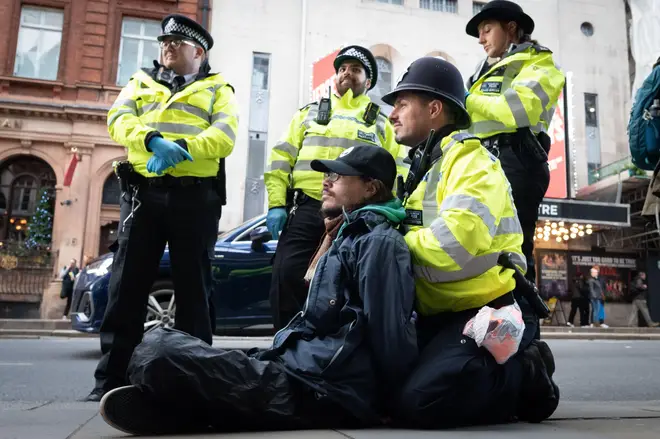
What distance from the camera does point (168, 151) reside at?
10.3ft

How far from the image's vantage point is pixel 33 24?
1772 cm

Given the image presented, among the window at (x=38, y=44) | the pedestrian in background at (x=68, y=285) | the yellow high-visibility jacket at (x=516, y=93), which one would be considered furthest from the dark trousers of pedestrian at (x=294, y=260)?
the window at (x=38, y=44)

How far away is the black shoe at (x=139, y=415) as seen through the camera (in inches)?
75.1

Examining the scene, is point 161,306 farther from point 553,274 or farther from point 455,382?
point 553,274

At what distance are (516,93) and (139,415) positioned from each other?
7.85 ft

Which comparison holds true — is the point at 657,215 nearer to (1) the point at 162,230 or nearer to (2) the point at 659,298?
(1) the point at 162,230

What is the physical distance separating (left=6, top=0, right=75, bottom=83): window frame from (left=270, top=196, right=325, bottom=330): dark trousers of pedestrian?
641 inches

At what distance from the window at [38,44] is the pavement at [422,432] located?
1230 cm

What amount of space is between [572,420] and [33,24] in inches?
757

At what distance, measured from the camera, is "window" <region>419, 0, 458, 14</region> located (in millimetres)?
21034

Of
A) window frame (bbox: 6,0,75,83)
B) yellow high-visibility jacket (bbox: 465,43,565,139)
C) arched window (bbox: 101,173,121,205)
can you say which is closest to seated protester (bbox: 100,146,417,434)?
yellow high-visibility jacket (bbox: 465,43,565,139)

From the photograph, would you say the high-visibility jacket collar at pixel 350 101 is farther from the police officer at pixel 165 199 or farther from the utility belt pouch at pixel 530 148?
the utility belt pouch at pixel 530 148

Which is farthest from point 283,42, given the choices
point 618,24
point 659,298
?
point 659,298

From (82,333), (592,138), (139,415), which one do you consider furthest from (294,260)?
(592,138)
